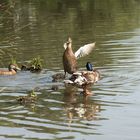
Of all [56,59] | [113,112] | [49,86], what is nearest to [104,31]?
[56,59]

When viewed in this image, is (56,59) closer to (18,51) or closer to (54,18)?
(18,51)

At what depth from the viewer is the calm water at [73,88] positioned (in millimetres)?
11492

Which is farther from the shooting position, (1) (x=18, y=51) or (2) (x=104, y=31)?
(2) (x=104, y=31)

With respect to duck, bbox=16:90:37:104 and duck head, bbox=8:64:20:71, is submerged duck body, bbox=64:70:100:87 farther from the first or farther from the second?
duck head, bbox=8:64:20:71

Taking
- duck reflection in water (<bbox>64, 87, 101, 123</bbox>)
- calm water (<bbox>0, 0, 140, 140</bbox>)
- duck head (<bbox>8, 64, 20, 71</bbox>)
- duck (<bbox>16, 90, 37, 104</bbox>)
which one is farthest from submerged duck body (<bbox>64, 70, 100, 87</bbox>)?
duck head (<bbox>8, 64, 20, 71</bbox>)

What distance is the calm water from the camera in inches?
452

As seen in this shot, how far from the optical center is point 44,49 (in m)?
23.2

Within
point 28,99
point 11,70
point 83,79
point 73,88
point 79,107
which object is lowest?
point 79,107

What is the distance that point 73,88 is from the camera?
633 inches

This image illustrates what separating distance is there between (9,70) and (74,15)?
20824 mm

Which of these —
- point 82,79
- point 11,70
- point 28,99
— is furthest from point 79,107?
point 11,70

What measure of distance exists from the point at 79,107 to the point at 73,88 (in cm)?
258

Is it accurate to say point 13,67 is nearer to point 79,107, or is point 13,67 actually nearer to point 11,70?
point 11,70

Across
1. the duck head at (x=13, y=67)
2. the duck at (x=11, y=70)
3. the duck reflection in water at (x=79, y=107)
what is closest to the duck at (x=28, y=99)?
the duck reflection in water at (x=79, y=107)
